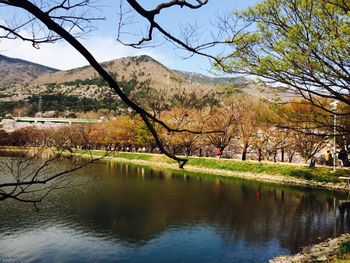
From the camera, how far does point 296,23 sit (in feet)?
33.8

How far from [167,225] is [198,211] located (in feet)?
12.0

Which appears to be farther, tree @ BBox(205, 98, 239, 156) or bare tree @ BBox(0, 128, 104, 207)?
tree @ BBox(205, 98, 239, 156)

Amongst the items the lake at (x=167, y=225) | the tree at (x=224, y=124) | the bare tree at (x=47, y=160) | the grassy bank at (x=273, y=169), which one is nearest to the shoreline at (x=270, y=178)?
the grassy bank at (x=273, y=169)

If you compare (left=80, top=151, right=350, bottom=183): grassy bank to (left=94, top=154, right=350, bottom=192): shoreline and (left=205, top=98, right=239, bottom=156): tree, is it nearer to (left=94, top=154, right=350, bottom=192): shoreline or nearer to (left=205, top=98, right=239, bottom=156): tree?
(left=94, top=154, right=350, bottom=192): shoreline

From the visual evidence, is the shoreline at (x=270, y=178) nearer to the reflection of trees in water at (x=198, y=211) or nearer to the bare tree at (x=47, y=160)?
the reflection of trees in water at (x=198, y=211)

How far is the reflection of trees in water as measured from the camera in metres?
16.9

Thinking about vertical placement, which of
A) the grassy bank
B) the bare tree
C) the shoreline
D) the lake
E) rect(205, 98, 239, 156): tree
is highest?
rect(205, 98, 239, 156): tree

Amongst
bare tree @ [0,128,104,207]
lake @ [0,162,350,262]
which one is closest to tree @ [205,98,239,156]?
lake @ [0,162,350,262]

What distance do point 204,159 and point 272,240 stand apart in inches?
1193

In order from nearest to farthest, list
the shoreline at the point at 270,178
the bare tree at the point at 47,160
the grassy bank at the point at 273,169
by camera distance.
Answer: the bare tree at the point at 47,160
the shoreline at the point at 270,178
the grassy bank at the point at 273,169

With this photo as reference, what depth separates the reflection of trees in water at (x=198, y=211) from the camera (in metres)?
16.9

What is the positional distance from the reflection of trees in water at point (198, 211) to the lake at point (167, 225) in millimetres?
44

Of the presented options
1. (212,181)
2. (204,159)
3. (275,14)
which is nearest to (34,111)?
(204,159)

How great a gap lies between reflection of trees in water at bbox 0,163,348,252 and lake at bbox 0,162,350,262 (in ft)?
0.14
